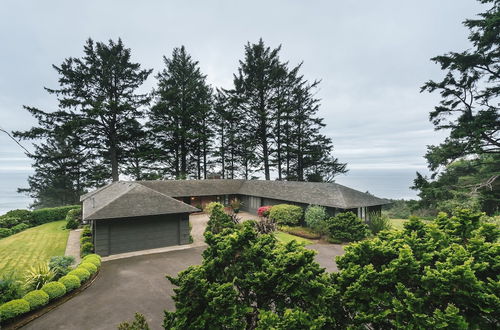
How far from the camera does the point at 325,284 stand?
15.2 ft

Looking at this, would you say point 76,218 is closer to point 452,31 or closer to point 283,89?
point 283,89

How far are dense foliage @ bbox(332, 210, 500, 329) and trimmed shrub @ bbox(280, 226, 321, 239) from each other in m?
13.4

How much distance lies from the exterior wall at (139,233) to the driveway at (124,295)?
4.44 feet

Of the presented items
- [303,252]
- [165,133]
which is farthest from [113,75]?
[303,252]

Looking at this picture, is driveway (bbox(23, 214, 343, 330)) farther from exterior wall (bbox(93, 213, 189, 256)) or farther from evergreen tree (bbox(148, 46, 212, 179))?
evergreen tree (bbox(148, 46, 212, 179))

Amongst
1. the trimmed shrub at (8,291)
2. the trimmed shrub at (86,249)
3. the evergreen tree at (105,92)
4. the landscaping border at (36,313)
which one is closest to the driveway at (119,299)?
the landscaping border at (36,313)

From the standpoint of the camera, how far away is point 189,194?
2864 centimetres

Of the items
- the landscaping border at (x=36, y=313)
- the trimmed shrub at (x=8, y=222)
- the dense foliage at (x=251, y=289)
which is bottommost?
the landscaping border at (x=36, y=313)

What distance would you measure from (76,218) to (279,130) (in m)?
27.3

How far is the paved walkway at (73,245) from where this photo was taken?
14.4 m

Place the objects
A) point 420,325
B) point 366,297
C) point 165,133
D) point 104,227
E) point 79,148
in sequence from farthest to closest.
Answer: point 165,133 < point 79,148 < point 104,227 < point 366,297 < point 420,325

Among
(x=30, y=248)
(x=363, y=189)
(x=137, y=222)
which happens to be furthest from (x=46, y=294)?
(x=363, y=189)

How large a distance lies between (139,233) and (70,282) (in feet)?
19.7

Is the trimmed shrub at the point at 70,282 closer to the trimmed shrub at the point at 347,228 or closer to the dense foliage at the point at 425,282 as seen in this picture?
the dense foliage at the point at 425,282
